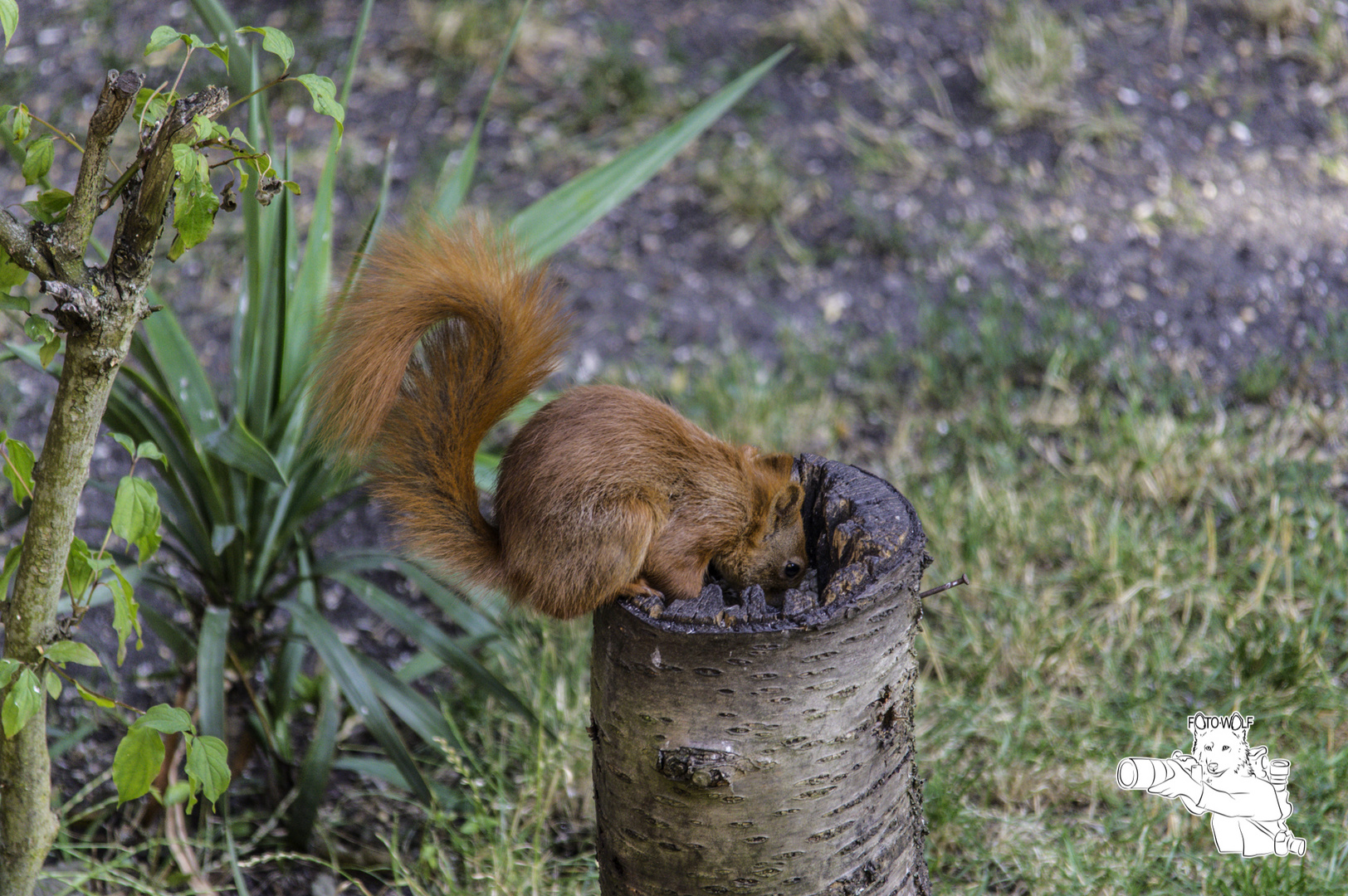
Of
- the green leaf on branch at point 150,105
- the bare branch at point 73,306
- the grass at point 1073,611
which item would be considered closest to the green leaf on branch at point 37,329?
the bare branch at point 73,306

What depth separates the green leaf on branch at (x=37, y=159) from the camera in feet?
3.86

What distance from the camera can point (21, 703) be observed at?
117cm

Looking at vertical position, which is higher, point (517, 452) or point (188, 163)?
point (188, 163)

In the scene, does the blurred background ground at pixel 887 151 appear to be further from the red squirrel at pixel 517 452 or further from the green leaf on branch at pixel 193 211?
the green leaf on branch at pixel 193 211

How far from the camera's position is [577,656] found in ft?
7.64

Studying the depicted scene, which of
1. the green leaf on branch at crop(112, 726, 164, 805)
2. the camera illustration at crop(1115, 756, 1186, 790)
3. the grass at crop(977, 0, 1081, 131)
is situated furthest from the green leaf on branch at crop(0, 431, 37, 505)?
Answer: the grass at crop(977, 0, 1081, 131)

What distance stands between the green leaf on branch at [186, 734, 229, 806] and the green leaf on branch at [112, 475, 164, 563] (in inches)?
9.3

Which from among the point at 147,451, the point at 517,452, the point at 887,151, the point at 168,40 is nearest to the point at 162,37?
the point at 168,40

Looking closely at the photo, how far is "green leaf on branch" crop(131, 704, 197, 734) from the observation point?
1194mm

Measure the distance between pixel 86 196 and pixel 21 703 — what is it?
0.57 meters

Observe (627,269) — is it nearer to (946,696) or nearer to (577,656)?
(577,656)

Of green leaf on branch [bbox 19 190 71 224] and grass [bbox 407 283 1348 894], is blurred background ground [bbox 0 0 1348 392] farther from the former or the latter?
green leaf on branch [bbox 19 190 71 224]

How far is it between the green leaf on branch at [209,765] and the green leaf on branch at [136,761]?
36mm

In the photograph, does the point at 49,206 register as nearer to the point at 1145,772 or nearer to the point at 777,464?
the point at 777,464
